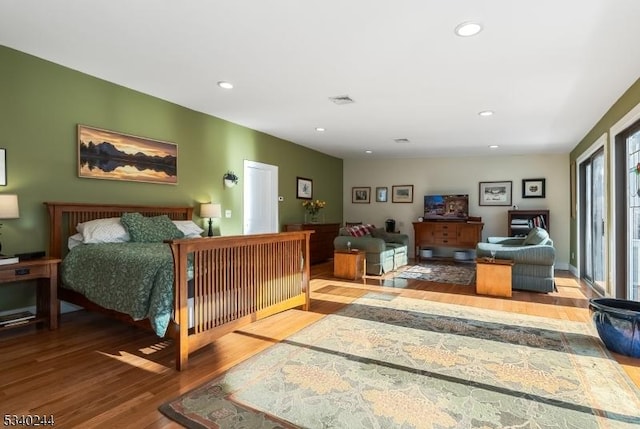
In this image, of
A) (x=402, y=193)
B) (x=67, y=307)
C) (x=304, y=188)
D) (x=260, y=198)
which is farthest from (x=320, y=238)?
(x=67, y=307)

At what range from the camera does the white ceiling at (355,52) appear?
2.45m

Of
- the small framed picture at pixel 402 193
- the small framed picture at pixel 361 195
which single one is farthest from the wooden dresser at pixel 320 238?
the small framed picture at pixel 402 193

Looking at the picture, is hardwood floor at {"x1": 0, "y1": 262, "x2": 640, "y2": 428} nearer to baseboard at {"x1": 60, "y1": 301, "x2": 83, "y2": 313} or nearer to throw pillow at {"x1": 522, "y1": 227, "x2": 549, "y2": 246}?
baseboard at {"x1": 60, "y1": 301, "x2": 83, "y2": 313}

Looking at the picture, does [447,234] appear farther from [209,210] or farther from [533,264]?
[209,210]

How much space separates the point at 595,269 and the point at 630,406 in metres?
4.18

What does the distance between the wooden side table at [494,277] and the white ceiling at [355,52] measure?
204cm

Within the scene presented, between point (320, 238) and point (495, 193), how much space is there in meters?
4.16

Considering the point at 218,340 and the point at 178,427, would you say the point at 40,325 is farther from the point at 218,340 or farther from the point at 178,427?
the point at 178,427

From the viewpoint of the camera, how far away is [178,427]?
72.2 inches

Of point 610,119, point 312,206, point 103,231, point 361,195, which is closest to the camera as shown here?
point 103,231

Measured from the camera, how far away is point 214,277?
285 cm

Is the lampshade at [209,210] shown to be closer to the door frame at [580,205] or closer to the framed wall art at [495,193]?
the door frame at [580,205]

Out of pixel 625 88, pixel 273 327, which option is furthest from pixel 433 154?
pixel 273 327

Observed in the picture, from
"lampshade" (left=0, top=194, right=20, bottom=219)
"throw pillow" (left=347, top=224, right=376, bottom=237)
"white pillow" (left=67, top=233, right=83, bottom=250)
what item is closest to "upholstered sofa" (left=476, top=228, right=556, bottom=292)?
"throw pillow" (left=347, top=224, right=376, bottom=237)
